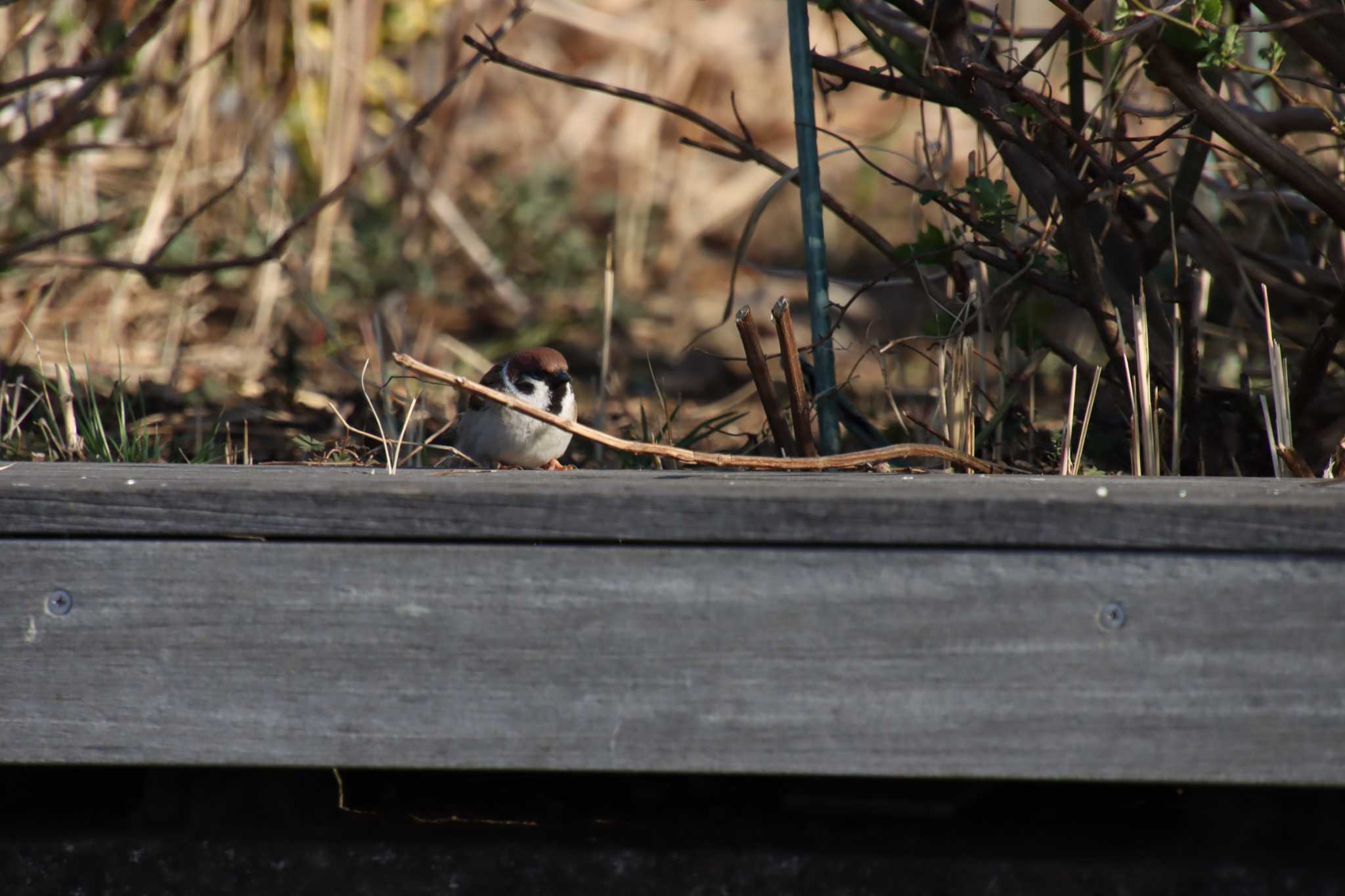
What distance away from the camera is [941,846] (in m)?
2.01

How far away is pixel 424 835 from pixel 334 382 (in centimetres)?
337

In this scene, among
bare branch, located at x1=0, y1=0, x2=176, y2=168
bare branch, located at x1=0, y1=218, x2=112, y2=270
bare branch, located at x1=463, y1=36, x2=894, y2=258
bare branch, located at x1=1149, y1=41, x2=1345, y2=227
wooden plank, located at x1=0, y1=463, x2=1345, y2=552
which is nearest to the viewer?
wooden plank, located at x1=0, y1=463, x2=1345, y2=552

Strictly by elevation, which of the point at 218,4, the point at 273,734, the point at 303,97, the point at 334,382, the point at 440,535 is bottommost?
the point at 334,382

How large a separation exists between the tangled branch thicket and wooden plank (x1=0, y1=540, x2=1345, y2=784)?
0.59 metres

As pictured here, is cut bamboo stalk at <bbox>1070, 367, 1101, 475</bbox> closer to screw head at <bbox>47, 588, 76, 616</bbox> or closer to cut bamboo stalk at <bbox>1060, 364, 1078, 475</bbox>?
cut bamboo stalk at <bbox>1060, 364, 1078, 475</bbox>

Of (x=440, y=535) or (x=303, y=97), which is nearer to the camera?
(x=440, y=535)

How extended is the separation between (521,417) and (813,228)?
1.06 meters

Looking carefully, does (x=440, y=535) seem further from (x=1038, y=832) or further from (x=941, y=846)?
(x=1038, y=832)

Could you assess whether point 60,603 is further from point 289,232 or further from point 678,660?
point 289,232

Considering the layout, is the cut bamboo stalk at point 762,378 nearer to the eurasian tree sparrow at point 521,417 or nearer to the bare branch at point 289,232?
the eurasian tree sparrow at point 521,417

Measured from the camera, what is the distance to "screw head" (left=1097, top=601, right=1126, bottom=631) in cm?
177

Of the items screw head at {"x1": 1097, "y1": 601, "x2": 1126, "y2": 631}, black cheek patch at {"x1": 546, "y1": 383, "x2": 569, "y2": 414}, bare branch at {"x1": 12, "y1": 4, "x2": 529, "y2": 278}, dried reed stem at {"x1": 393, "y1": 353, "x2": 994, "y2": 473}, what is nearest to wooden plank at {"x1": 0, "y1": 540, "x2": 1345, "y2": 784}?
screw head at {"x1": 1097, "y1": 601, "x2": 1126, "y2": 631}

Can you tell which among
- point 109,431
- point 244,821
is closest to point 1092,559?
point 244,821

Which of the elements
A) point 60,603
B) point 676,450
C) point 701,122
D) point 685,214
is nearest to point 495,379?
point 701,122
